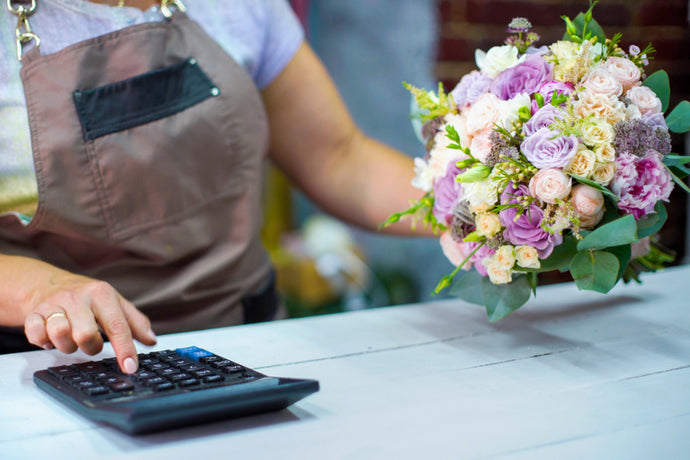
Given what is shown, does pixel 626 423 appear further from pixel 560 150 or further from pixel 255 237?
pixel 255 237

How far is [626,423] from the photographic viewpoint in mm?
622

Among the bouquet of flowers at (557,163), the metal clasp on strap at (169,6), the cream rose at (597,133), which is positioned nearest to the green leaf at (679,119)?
the bouquet of flowers at (557,163)

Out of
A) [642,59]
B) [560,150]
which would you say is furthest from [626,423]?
[642,59]

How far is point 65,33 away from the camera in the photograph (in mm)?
1016

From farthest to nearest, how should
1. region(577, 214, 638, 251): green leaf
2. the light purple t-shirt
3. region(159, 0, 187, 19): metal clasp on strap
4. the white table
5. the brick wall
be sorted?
the brick wall
region(159, 0, 187, 19): metal clasp on strap
the light purple t-shirt
region(577, 214, 638, 251): green leaf
the white table

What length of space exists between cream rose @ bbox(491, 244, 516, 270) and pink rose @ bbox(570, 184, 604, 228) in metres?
0.08

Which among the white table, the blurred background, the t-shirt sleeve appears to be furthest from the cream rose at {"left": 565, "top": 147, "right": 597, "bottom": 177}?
the blurred background

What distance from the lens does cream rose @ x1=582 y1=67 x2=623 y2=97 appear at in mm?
768

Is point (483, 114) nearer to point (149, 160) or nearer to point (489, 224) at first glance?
point (489, 224)

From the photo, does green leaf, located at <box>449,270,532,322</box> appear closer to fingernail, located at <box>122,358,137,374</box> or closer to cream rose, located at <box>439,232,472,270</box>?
cream rose, located at <box>439,232,472,270</box>

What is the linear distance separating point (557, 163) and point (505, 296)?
0.18 m

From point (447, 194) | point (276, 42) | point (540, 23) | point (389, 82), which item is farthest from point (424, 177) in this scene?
point (389, 82)

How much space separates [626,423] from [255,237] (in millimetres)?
757

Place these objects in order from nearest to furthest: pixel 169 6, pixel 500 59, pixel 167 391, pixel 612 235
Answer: pixel 167 391 → pixel 612 235 → pixel 500 59 → pixel 169 6
